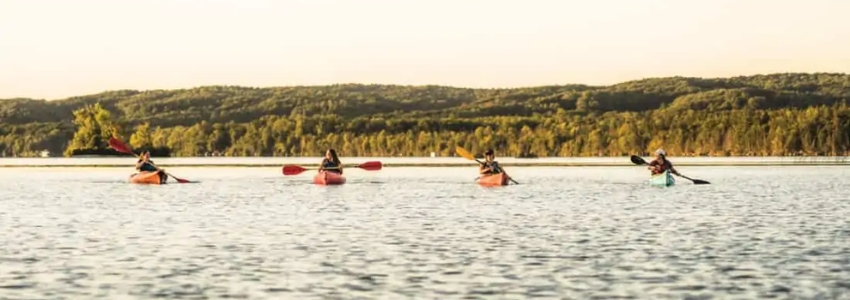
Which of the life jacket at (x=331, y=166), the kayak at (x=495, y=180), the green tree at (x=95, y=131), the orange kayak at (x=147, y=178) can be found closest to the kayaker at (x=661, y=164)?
the kayak at (x=495, y=180)

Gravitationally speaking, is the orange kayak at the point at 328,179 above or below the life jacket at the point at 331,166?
below

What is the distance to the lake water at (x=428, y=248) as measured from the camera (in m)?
18.2

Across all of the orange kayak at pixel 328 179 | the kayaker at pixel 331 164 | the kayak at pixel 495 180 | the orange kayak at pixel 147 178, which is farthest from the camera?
the orange kayak at pixel 147 178

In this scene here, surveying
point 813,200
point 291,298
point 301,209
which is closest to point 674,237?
point 291,298

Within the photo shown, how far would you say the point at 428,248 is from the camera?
2417 cm

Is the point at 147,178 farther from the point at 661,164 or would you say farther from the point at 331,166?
the point at 661,164

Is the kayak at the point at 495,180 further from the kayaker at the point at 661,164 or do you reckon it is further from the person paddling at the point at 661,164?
the kayaker at the point at 661,164

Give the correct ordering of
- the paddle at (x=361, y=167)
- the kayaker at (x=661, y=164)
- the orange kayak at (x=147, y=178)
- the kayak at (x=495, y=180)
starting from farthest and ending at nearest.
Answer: the paddle at (x=361, y=167) → the orange kayak at (x=147, y=178) → the kayaker at (x=661, y=164) → the kayak at (x=495, y=180)

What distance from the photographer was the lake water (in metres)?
18.2

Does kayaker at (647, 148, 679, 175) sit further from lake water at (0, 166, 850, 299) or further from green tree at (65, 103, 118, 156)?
green tree at (65, 103, 118, 156)

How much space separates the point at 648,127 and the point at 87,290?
15494 cm

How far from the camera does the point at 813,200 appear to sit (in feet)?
138

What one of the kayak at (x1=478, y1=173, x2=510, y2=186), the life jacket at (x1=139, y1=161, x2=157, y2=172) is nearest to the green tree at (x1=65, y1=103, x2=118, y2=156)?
the life jacket at (x1=139, y1=161, x2=157, y2=172)

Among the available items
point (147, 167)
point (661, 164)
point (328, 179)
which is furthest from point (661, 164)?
point (147, 167)
